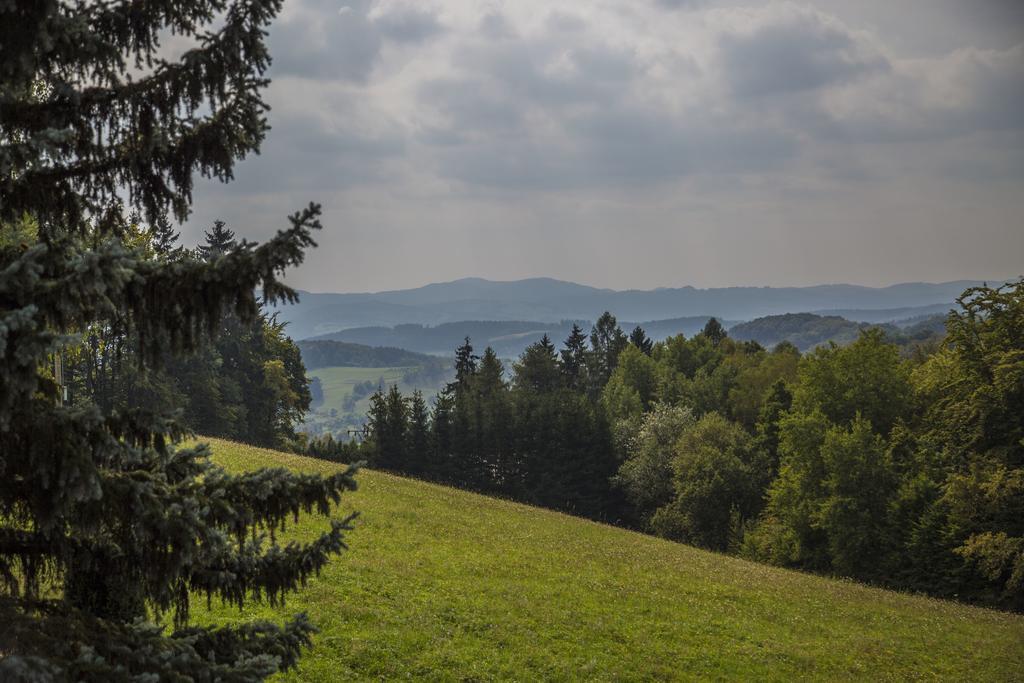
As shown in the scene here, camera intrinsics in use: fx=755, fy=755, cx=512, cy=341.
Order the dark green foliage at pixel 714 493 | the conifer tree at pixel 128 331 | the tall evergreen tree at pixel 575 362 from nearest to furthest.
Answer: the conifer tree at pixel 128 331, the dark green foliage at pixel 714 493, the tall evergreen tree at pixel 575 362

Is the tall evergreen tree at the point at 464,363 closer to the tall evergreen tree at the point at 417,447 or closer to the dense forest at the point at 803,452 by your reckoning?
the dense forest at the point at 803,452

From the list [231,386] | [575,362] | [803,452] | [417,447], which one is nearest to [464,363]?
[575,362]

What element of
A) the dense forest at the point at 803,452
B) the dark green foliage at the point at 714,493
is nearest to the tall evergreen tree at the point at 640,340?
the dense forest at the point at 803,452

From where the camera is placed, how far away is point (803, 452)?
5156 cm

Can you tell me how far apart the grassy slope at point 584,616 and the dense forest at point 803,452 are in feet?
35.0

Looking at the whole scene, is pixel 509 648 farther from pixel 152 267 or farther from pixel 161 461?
pixel 152 267

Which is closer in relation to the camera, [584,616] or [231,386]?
[584,616]

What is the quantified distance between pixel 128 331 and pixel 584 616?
17956 millimetres

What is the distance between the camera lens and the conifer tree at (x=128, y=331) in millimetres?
6328

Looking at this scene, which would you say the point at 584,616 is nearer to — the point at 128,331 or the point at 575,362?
Result: the point at 128,331

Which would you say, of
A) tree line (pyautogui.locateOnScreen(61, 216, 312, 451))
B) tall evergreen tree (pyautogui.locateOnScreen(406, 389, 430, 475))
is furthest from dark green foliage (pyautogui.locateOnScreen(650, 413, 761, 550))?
tree line (pyautogui.locateOnScreen(61, 216, 312, 451))

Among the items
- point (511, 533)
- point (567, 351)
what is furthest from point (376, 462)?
point (511, 533)

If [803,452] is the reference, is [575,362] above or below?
above

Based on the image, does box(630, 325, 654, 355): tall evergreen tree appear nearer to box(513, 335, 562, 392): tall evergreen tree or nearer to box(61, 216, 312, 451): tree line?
box(513, 335, 562, 392): tall evergreen tree
